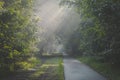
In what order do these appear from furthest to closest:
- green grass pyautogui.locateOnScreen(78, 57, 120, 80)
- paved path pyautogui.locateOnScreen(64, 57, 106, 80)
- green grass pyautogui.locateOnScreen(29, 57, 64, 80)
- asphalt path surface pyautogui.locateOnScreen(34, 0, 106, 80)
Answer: asphalt path surface pyautogui.locateOnScreen(34, 0, 106, 80) < green grass pyautogui.locateOnScreen(29, 57, 64, 80) < green grass pyautogui.locateOnScreen(78, 57, 120, 80) < paved path pyautogui.locateOnScreen(64, 57, 106, 80)

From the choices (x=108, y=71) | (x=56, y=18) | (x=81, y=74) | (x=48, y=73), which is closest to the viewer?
(x=81, y=74)

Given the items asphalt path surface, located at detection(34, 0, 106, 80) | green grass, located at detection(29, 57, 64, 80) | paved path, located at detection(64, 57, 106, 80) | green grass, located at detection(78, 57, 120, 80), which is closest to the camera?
paved path, located at detection(64, 57, 106, 80)

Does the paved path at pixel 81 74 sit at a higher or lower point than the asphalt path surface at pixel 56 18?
lower

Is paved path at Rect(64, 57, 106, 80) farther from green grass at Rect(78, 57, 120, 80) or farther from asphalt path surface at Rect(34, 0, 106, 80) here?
asphalt path surface at Rect(34, 0, 106, 80)

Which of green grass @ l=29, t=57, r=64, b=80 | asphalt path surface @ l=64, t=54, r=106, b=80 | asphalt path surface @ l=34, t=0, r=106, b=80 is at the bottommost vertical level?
asphalt path surface @ l=64, t=54, r=106, b=80

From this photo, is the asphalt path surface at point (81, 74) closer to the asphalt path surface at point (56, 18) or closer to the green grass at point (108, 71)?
the green grass at point (108, 71)

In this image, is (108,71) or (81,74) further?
(108,71)

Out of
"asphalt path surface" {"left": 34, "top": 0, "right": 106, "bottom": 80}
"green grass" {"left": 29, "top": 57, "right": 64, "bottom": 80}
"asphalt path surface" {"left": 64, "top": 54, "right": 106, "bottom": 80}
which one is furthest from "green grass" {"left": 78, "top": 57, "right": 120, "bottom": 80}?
"asphalt path surface" {"left": 34, "top": 0, "right": 106, "bottom": 80}

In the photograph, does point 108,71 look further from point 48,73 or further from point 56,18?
point 56,18

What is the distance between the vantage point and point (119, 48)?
15.2 m

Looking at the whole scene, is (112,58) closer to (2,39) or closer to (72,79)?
(72,79)

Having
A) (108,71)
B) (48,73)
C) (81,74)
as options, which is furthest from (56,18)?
(81,74)

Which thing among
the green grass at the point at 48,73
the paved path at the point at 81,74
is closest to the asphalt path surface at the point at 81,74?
the paved path at the point at 81,74

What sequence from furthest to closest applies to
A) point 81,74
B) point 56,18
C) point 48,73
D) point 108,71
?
point 56,18
point 48,73
point 108,71
point 81,74
